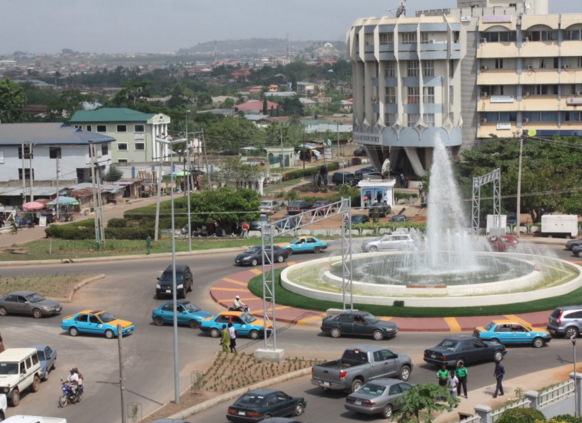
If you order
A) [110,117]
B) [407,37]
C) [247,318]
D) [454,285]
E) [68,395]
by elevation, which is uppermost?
[407,37]

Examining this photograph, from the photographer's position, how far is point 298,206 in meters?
89.1

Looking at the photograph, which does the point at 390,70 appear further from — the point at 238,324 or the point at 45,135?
the point at 238,324

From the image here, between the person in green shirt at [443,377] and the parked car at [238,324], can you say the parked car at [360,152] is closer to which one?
the parked car at [238,324]

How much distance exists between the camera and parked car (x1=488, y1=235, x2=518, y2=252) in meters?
62.2

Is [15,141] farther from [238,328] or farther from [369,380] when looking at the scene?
[369,380]

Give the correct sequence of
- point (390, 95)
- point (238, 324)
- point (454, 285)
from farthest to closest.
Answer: point (390, 95), point (454, 285), point (238, 324)

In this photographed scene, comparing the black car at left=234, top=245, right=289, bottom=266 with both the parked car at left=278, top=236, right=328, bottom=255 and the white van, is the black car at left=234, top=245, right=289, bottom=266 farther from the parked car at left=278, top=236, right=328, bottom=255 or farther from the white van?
the white van

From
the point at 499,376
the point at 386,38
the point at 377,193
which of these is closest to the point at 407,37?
the point at 386,38

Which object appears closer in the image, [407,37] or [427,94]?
[407,37]

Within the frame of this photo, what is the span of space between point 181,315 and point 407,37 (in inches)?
2268

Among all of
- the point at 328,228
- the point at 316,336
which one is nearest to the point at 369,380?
the point at 316,336

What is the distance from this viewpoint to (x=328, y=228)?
257 ft

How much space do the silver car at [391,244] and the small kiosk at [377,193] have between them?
2795cm

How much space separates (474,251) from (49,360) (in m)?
28.9
